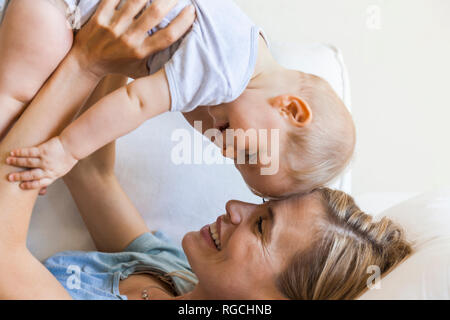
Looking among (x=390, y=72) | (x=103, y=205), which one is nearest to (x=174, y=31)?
(x=103, y=205)

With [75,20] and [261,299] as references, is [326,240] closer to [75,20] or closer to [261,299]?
[261,299]

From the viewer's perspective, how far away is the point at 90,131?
76cm

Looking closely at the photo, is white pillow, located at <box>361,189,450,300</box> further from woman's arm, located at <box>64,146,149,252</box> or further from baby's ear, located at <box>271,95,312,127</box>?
woman's arm, located at <box>64,146,149,252</box>

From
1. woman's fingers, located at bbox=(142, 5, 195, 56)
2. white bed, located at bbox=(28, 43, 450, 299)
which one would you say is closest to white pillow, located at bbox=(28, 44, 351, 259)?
white bed, located at bbox=(28, 43, 450, 299)

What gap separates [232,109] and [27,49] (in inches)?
A: 14.5

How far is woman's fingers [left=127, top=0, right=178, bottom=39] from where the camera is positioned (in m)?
0.81

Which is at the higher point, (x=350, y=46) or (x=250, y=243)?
(x=350, y=46)

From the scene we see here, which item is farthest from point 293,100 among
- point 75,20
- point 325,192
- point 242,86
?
point 75,20

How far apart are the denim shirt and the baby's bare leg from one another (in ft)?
1.07

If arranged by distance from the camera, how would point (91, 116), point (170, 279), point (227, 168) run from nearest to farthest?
point (91, 116) < point (170, 279) < point (227, 168)

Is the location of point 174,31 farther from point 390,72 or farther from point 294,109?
point 390,72

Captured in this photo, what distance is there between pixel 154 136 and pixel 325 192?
→ 0.58 meters

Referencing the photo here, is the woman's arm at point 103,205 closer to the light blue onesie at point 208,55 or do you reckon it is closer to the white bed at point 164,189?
the white bed at point 164,189

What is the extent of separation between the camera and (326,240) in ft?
2.68
